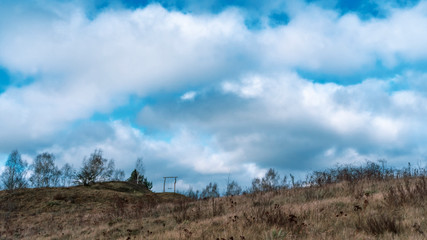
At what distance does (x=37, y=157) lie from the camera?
64750 millimetres

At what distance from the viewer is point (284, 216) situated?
6.96 m

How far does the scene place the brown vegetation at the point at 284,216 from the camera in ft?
18.4

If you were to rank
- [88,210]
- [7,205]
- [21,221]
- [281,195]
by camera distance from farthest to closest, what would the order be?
[7,205], [88,210], [21,221], [281,195]

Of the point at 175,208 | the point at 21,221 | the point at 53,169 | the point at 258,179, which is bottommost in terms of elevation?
the point at 21,221

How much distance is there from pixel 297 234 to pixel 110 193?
88.5 feet

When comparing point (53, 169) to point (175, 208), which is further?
point (53, 169)

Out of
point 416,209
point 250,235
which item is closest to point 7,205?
point 250,235

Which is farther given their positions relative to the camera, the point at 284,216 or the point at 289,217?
the point at 284,216

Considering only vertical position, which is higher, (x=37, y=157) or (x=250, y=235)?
(x=37, y=157)

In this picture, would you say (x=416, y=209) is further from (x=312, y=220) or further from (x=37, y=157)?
(x=37, y=157)

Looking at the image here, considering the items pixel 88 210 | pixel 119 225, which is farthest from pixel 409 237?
pixel 88 210

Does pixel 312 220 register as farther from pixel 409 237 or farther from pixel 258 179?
pixel 258 179

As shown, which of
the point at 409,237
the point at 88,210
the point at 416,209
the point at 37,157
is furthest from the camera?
the point at 37,157

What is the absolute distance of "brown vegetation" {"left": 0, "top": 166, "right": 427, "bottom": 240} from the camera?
5617 mm
